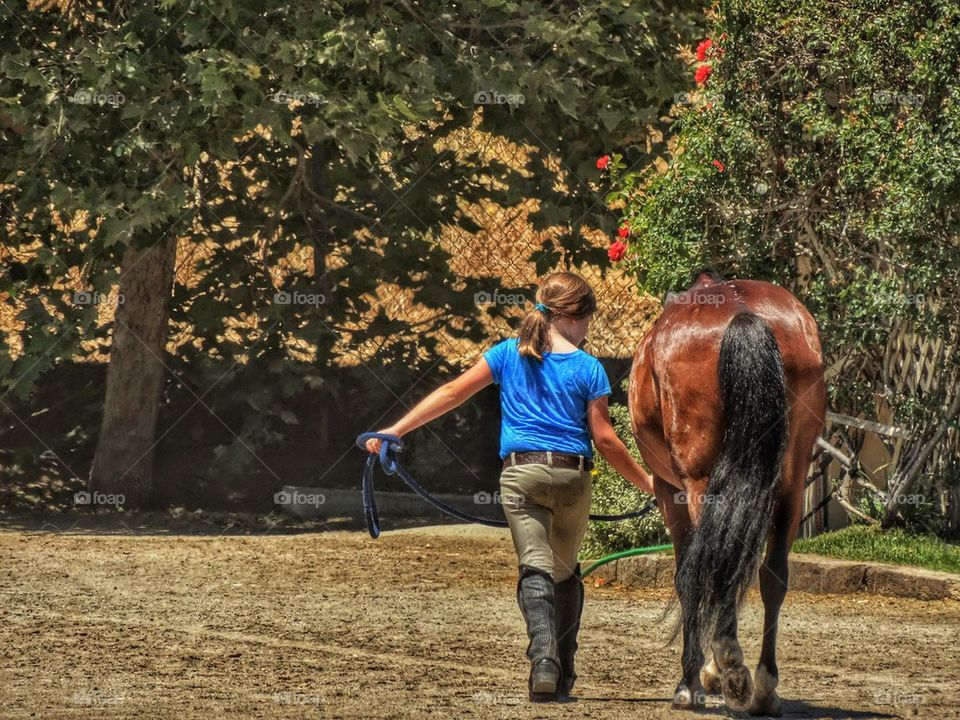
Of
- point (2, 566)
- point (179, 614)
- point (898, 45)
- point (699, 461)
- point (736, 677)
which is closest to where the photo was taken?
point (736, 677)

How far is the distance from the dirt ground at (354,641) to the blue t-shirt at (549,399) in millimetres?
984

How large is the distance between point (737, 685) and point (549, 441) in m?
1.12

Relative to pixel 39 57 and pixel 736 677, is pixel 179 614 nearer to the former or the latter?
pixel 736 677

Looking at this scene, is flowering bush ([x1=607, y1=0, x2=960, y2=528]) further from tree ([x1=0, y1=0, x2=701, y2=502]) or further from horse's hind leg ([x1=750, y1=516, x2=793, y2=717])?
horse's hind leg ([x1=750, y1=516, x2=793, y2=717])

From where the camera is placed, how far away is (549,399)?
6.33m

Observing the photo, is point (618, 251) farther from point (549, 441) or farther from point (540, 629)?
point (540, 629)

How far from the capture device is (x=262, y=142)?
13633mm

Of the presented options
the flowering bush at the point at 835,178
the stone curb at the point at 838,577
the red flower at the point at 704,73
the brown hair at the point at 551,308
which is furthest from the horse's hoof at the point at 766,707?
the red flower at the point at 704,73

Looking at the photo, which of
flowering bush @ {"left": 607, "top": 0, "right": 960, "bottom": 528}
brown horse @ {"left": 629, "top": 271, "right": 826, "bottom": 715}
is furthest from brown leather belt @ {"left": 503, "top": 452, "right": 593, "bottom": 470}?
flowering bush @ {"left": 607, "top": 0, "right": 960, "bottom": 528}

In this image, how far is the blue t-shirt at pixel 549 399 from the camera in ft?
20.7

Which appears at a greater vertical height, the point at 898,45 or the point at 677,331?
the point at 898,45

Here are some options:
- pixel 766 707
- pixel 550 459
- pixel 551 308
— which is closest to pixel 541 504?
pixel 550 459

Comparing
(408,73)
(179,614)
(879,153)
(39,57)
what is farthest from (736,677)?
(39,57)

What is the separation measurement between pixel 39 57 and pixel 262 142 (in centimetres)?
205
